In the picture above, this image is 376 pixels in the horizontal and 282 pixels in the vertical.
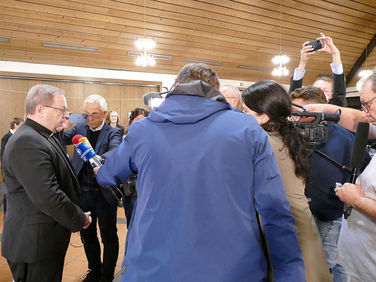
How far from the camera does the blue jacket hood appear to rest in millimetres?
862

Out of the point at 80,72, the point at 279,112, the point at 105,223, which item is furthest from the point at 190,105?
the point at 80,72

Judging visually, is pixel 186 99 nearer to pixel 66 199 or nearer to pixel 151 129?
pixel 151 129

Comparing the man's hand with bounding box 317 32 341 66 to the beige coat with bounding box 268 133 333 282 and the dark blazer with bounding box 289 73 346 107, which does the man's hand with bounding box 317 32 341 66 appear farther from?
the beige coat with bounding box 268 133 333 282

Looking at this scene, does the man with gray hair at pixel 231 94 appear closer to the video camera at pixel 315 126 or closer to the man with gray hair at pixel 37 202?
the video camera at pixel 315 126

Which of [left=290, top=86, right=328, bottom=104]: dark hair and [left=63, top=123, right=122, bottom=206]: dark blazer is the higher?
[left=290, top=86, right=328, bottom=104]: dark hair

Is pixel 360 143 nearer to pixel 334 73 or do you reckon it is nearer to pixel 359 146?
pixel 359 146

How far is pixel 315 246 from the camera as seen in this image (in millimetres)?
1082

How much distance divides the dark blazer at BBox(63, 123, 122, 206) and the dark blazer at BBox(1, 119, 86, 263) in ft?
1.79

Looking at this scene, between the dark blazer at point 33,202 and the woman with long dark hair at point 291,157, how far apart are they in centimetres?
107

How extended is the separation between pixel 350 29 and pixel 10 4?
7067mm

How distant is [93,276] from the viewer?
2293 mm

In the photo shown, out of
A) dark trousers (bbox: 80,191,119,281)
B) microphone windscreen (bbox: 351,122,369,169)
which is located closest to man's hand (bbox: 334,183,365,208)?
microphone windscreen (bbox: 351,122,369,169)

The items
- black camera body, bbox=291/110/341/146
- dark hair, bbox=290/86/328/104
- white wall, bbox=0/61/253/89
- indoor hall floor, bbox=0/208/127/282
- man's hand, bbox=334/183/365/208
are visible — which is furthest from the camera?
white wall, bbox=0/61/253/89

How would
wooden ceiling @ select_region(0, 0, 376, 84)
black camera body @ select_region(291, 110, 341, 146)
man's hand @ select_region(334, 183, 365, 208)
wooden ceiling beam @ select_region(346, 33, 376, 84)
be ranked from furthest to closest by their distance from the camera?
wooden ceiling beam @ select_region(346, 33, 376, 84), wooden ceiling @ select_region(0, 0, 376, 84), black camera body @ select_region(291, 110, 341, 146), man's hand @ select_region(334, 183, 365, 208)
